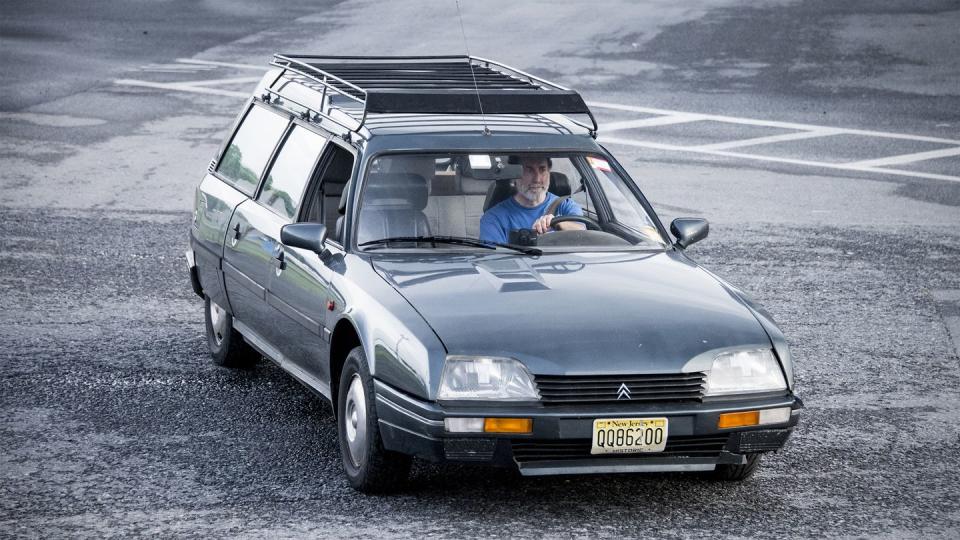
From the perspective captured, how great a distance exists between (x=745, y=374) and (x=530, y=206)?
1.79m

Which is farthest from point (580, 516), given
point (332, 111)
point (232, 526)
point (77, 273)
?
point (77, 273)

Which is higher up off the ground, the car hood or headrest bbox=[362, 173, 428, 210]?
headrest bbox=[362, 173, 428, 210]

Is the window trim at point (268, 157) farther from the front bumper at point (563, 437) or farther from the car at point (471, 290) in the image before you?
the front bumper at point (563, 437)

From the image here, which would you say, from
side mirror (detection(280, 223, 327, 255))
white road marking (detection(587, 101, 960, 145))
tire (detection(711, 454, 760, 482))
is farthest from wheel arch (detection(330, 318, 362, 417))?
white road marking (detection(587, 101, 960, 145))

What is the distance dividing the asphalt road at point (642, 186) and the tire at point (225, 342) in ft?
0.27

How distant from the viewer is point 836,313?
10586mm

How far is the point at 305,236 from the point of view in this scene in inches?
278

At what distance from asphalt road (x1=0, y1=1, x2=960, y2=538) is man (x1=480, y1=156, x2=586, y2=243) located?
1.33m

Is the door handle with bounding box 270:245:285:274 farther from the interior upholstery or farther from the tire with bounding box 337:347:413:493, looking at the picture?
the tire with bounding box 337:347:413:493

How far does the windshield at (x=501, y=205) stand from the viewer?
732 cm

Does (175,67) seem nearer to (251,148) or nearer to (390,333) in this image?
(251,148)

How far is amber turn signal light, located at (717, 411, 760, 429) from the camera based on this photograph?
6152mm

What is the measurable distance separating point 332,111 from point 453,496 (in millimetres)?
2325

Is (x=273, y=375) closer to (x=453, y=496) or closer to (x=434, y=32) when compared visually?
(x=453, y=496)
